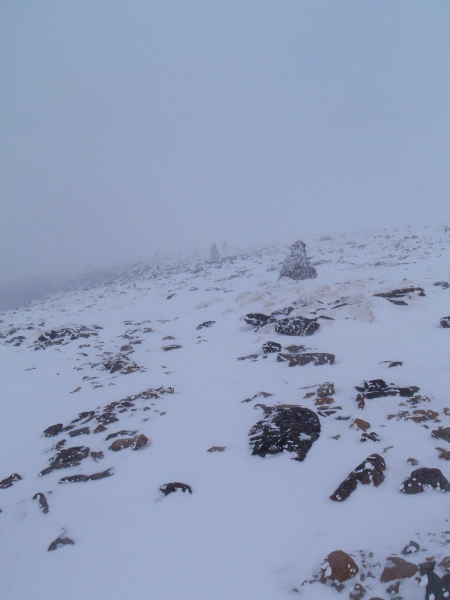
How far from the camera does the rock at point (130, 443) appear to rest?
5410mm

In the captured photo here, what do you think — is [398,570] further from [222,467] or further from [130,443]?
[130,443]

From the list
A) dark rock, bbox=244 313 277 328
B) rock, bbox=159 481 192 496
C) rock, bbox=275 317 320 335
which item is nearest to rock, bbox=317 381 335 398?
rock, bbox=159 481 192 496

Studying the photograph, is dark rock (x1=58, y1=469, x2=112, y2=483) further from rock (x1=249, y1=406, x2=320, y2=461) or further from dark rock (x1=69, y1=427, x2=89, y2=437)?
rock (x1=249, y1=406, x2=320, y2=461)

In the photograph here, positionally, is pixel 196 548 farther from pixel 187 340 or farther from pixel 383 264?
pixel 383 264

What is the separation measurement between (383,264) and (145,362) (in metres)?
15.3

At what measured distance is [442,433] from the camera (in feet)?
14.1

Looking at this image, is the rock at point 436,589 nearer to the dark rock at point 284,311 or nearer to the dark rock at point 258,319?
the dark rock at point 258,319

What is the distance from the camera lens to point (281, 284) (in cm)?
1648

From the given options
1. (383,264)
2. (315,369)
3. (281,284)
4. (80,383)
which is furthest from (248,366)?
(383,264)

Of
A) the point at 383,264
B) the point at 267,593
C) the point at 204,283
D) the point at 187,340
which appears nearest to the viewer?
the point at 267,593

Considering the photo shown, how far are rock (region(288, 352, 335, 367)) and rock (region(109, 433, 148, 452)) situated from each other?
3647 mm

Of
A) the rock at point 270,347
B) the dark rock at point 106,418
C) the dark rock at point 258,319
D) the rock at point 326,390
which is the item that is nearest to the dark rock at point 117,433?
the dark rock at point 106,418

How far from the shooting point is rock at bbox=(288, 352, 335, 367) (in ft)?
24.3

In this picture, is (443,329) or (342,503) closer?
(342,503)
